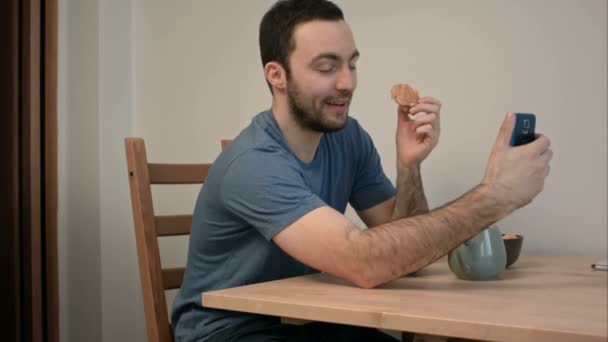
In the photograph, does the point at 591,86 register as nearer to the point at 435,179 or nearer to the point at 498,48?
the point at 498,48

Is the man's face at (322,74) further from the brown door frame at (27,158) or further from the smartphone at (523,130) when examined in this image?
the brown door frame at (27,158)

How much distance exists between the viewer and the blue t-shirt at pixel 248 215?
1.19m

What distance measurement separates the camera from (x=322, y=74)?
1382 mm

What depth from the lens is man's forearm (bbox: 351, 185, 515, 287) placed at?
3.59 ft

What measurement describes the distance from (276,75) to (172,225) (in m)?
0.43

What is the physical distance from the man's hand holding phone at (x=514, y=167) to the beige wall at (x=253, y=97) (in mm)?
540

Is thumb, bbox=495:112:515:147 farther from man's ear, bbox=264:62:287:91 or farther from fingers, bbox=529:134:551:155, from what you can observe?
man's ear, bbox=264:62:287:91

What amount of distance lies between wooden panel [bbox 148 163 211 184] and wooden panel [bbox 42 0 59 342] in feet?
2.22

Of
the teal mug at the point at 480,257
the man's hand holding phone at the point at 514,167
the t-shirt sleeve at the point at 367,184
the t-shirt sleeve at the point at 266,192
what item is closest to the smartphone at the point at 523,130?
the man's hand holding phone at the point at 514,167

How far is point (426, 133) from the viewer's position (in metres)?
1.48

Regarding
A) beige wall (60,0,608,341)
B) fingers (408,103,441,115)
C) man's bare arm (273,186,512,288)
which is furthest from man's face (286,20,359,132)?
beige wall (60,0,608,341)

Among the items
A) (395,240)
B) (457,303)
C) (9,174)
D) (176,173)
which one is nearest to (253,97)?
(176,173)

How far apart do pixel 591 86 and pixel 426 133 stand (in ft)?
1.34

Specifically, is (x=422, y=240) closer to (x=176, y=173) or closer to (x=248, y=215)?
(x=248, y=215)
